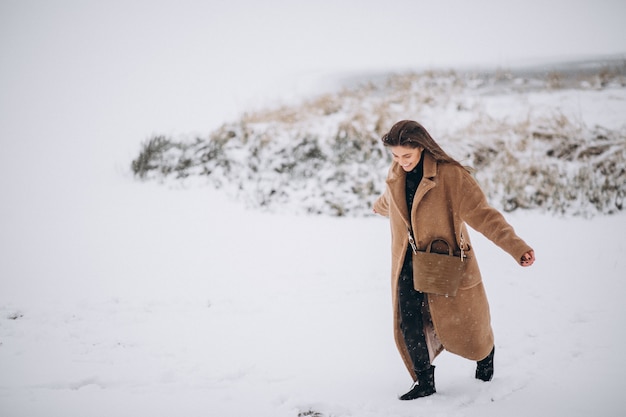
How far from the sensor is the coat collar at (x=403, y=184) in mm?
2326

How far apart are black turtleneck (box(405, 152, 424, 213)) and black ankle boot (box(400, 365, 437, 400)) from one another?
101 centimetres

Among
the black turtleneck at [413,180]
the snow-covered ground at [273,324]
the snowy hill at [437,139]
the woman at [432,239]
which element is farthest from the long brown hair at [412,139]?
the snowy hill at [437,139]

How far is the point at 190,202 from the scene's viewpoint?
7.09m

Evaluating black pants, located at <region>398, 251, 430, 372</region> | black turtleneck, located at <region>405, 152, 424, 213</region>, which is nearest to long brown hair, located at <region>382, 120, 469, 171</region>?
black turtleneck, located at <region>405, 152, 424, 213</region>

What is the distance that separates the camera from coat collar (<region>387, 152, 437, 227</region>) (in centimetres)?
233

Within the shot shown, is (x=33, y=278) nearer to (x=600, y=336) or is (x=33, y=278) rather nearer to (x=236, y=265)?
(x=236, y=265)

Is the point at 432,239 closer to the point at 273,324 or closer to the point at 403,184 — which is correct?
the point at 403,184

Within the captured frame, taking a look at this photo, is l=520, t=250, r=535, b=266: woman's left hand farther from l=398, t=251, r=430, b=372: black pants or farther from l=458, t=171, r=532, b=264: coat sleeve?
l=398, t=251, r=430, b=372: black pants

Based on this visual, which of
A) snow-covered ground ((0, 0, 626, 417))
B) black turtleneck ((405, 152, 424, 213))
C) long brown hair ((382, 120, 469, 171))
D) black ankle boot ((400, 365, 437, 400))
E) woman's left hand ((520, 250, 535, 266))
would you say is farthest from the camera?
snow-covered ground ((0, 0, 626, 417))

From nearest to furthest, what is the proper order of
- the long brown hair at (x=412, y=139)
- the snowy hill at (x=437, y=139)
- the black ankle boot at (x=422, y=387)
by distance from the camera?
1. the long brown hair at (x=412, y=139)
2. the black ankle boot at (x=422, y=387)
3. the snowy hill at (x=437, y=139)

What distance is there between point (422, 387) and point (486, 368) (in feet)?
1.45

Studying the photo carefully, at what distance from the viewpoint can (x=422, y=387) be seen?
260 cm

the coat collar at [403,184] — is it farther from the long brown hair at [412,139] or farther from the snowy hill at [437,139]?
the snowy hill at [437,139]

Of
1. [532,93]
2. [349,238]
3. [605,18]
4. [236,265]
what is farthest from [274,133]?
[605,18]
